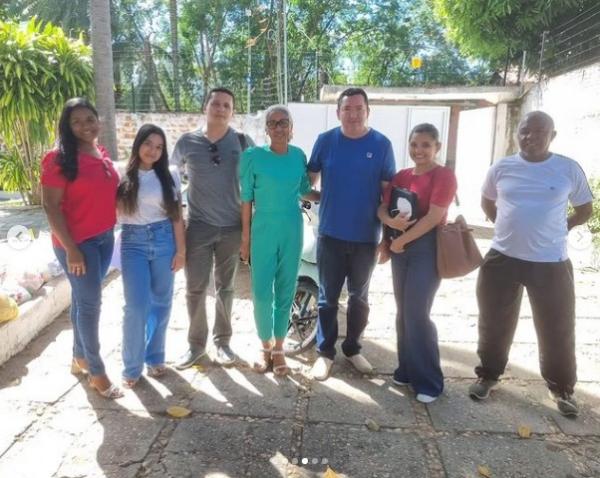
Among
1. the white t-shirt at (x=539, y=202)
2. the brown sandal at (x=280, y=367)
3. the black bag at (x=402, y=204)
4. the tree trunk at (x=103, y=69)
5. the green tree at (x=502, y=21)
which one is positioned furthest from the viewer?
the green tree at (x=502, y=21)

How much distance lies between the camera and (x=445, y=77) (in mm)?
19531

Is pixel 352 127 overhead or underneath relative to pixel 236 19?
underneath

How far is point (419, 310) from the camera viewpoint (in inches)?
123

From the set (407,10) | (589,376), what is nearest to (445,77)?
(407,10)

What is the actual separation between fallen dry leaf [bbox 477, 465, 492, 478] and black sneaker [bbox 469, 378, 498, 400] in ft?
2.35

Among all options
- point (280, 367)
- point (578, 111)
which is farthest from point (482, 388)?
point (578, 111)

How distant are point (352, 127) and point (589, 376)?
2.44 m

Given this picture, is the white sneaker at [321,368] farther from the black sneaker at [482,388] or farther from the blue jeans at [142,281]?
the blue jeans at [142,281]

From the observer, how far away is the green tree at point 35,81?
24.9 ft

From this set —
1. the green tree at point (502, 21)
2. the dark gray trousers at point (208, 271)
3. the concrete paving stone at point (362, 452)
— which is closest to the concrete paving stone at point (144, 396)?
the dark gray trousers at point (208, 271)

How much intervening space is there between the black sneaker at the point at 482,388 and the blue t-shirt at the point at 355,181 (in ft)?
3.78

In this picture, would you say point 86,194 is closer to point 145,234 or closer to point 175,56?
point 145,234

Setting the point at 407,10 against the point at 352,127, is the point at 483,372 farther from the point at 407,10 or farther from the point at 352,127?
the point at 407,10

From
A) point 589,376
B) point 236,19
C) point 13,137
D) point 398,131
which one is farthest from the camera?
point 236,19
